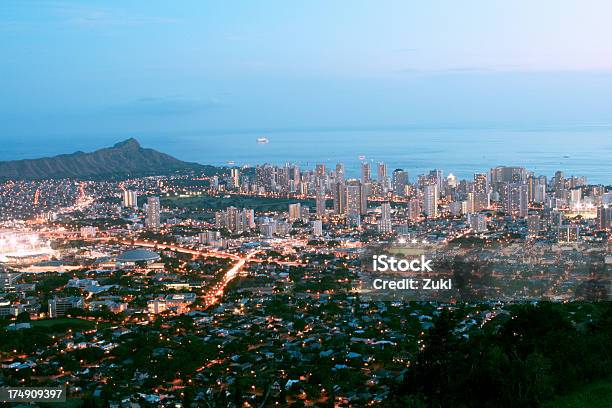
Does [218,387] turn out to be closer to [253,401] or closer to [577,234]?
[253,401]

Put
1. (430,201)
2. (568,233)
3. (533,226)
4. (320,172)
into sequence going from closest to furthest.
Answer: (568,233) < (533,226) < (430,201) < (320,172)

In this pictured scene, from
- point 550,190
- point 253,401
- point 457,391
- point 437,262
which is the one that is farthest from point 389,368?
point 550,190

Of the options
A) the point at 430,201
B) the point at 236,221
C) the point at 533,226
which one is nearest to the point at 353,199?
the point at 430,201

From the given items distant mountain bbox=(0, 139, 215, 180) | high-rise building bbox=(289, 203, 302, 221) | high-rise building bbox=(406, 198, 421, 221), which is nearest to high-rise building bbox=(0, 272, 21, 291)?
high-rise building bbox=(289, 203, 302, 221)

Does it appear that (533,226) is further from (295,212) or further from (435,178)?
(435,178)

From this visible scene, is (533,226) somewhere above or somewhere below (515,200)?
below

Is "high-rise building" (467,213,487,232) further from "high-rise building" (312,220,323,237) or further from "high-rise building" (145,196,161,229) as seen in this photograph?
"high-rise building" (145,196,161,229)

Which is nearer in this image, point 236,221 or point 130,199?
point 236,221

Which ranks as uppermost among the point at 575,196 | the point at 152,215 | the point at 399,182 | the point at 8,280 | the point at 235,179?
the point at 235,179

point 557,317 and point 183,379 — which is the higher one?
point 557,317

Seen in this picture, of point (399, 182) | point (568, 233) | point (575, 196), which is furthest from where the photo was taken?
point (399, 182)
